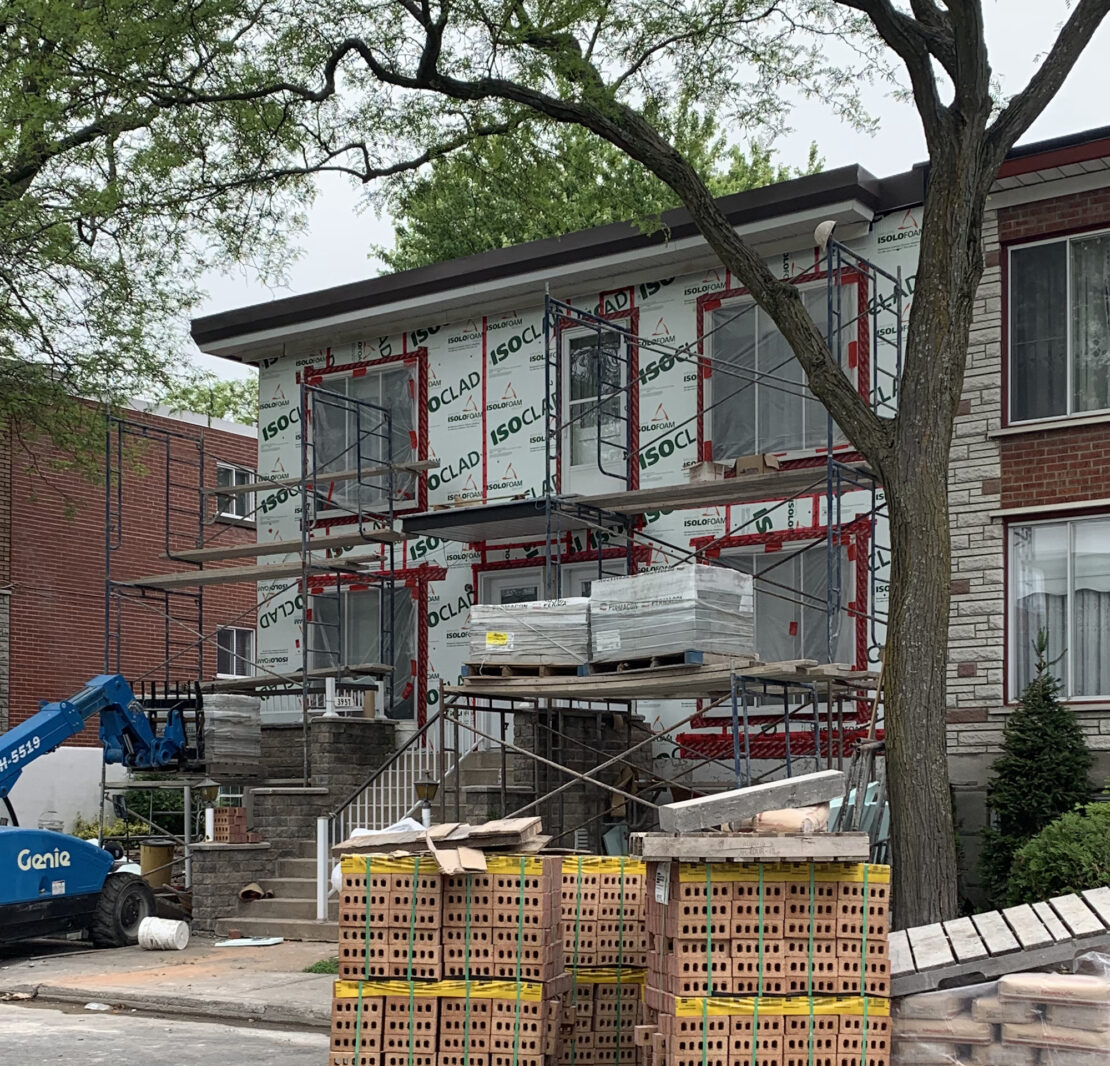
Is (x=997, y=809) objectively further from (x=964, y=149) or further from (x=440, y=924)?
(x=440, y=924)

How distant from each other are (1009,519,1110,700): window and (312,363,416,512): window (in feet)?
28.3

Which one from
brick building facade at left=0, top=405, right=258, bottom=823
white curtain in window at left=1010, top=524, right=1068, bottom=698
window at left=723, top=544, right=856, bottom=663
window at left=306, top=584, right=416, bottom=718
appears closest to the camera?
white curtain in window at left=1010, top=524, right=1068, bottom=698

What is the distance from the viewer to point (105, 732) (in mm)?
18344

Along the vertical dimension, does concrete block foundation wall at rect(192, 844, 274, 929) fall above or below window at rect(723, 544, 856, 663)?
below

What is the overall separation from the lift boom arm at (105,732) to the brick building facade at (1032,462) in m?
9.27

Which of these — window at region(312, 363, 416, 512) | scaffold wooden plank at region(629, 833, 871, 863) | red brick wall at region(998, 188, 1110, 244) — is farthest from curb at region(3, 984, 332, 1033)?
red brick wall at region(998, 188, 1110, 244)

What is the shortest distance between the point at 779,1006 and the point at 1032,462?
9422 millimetres

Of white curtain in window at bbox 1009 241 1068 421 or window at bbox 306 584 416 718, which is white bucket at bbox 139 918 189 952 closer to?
window at bbox 306 584 416 718

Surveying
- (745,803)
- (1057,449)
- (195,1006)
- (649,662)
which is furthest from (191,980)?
(1057,449)

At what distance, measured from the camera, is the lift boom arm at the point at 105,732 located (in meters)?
16.3

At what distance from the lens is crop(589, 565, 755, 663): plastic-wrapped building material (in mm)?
14859

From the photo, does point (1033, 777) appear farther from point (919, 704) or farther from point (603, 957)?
point (603, 957)

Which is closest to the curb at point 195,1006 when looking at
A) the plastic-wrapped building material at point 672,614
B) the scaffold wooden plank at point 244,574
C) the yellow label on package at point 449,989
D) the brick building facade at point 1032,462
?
the yellow label on package at point 449,989

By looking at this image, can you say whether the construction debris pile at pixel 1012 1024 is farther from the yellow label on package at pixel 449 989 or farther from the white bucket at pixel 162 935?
the white bucket at pixel 162 935
